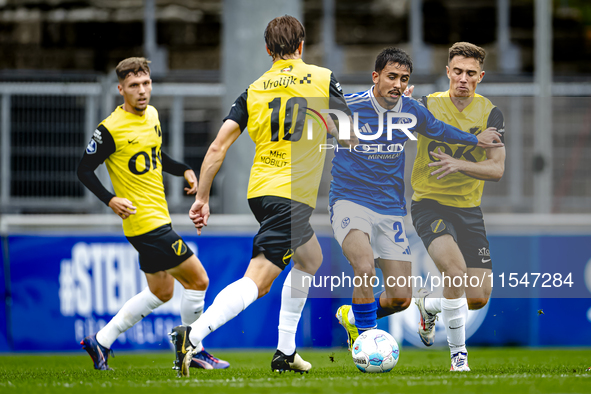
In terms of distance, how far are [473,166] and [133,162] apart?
8.40ft

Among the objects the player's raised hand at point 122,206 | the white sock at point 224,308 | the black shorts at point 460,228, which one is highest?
the player's raised hand at point 122,206

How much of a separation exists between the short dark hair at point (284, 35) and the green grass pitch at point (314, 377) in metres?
2.21

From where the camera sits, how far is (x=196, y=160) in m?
9.59

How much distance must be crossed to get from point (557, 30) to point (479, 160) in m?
10.6

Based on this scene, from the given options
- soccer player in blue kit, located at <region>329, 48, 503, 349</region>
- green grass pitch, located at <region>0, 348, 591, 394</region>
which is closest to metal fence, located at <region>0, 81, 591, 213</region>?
green grass pitch, located at <region>0, 348, 591, 394</region>

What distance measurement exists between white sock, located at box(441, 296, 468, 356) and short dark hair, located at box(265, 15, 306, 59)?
2121 millimetres

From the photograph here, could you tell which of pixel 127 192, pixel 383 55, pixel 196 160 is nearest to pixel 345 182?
pixel 383 55

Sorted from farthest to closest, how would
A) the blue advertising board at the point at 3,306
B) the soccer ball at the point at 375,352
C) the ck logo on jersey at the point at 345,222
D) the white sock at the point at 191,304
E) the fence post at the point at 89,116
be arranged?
the fence post at the point at 89,116 → the blue advertising board at the point at 3,306 → the white sock at the point at 191,304 → the ck logo on jersey at the point at 345,222 → the soccer ball at the point at 375,352

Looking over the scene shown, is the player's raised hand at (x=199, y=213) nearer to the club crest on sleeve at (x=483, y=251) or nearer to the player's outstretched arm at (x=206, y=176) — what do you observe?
the player's outstretched arm at (x=206, y=176)

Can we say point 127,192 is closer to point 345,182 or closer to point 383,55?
point 345,182

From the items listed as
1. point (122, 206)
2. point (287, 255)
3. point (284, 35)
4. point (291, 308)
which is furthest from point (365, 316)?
point (284, 35)

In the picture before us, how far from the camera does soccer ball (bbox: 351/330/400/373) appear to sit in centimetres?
519

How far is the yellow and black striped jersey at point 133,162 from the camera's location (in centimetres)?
577

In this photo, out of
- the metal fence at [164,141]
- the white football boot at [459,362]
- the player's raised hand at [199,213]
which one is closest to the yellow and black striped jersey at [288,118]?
the player's raised hand at [199,213]
